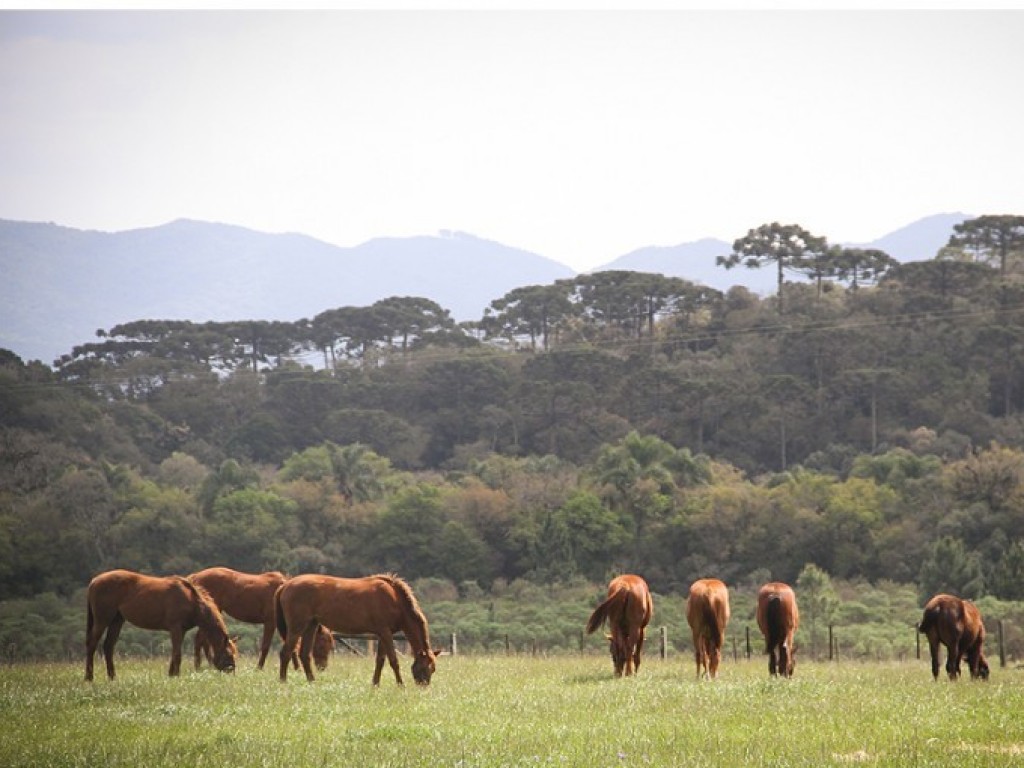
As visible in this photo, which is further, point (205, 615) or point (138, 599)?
point (205, 615)

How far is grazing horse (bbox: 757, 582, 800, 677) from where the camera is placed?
24375mm

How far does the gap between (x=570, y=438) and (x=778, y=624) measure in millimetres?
86375

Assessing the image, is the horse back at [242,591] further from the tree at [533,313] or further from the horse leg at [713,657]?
the tree at [533,313]

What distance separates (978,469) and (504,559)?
93.5 ft

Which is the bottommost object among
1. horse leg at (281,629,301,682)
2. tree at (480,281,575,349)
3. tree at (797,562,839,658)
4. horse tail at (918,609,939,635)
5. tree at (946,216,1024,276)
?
tree at (797,562,839,658)

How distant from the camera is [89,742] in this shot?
50.9 ft

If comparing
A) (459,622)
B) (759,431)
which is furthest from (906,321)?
(459,622)

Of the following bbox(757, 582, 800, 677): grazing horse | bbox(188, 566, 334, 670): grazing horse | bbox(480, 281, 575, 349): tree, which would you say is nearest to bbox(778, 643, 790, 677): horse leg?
bbox(757, 582, 800, 677): grazing horse

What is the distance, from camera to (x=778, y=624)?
2438cm

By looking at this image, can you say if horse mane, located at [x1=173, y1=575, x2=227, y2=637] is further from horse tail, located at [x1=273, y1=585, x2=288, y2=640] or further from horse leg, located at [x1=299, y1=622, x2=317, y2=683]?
horse leg, located at [x1=299, y1=622, x2=317, y2=683]

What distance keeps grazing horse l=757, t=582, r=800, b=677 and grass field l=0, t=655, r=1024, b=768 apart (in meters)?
0.99

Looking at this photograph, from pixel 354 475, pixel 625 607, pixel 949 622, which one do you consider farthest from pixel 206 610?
pixel 354 475

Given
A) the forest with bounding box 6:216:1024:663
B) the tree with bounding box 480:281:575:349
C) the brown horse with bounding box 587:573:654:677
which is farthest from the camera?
the tree with bounding box 480:281:575:349

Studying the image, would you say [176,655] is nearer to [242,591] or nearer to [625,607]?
[242,591]
